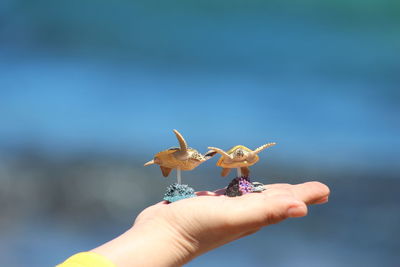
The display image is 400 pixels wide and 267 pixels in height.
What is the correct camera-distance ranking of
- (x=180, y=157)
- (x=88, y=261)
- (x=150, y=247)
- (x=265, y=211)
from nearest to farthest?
(x=88, y=261) → (x=265, y=211) → (x=150, y=247) → (x=180, y=157)

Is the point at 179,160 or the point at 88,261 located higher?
the point at 179,160

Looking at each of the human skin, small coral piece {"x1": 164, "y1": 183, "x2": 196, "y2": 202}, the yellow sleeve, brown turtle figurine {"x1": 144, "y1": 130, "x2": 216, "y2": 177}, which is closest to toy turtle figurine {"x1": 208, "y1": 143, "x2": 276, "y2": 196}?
brown turtle figurine {"x1": 144, "y1": 130, "x2": 216, "y2": 177}

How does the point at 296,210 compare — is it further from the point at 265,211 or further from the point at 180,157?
the point at 180,157

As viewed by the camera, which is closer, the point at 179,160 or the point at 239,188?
the point at 239,188

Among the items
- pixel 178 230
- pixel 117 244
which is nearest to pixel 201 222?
pixel 178 230

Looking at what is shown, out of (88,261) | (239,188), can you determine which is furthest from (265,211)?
(239,188)

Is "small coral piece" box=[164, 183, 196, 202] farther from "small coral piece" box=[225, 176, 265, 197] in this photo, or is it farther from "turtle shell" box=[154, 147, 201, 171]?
"small coral piece" box=[225, 176, 265, 197]
